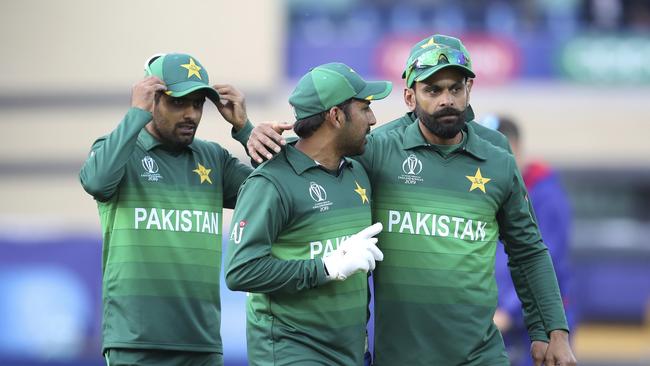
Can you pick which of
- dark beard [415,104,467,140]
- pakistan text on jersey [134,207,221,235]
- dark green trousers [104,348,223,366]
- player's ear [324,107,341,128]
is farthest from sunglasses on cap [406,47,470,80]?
dark green trousers [104,348,223,366]

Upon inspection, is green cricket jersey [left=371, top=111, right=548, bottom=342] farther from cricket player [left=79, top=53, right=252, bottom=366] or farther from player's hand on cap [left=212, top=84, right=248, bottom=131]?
cricket player [left=79, top=53, right=252, bottom=366]

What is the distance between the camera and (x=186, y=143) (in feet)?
19.1

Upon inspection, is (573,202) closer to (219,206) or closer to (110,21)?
(110,21)

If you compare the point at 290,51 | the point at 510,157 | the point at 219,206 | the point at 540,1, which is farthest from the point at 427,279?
the point at 540,1

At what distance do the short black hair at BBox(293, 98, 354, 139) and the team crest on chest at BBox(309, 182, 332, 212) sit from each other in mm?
246

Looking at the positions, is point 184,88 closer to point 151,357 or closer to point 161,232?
point 161,232

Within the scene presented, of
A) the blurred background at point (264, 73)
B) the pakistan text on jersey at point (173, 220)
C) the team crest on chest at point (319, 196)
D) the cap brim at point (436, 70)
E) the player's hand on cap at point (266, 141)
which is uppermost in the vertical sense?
the blurred background at point (264, 73)

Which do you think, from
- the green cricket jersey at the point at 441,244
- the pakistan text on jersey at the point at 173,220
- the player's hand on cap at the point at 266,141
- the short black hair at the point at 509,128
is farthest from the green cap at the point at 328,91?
the short black hair at the point at 509,128

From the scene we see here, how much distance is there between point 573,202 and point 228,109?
16498 millimetres

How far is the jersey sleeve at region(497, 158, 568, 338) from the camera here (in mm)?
5637

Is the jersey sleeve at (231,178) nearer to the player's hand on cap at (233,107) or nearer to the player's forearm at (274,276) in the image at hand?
the player's hand on cap at (233,107)

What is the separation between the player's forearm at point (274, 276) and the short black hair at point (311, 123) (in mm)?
597

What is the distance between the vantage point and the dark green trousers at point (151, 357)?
5.67 meters

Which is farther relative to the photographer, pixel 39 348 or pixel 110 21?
pixel 110 21
